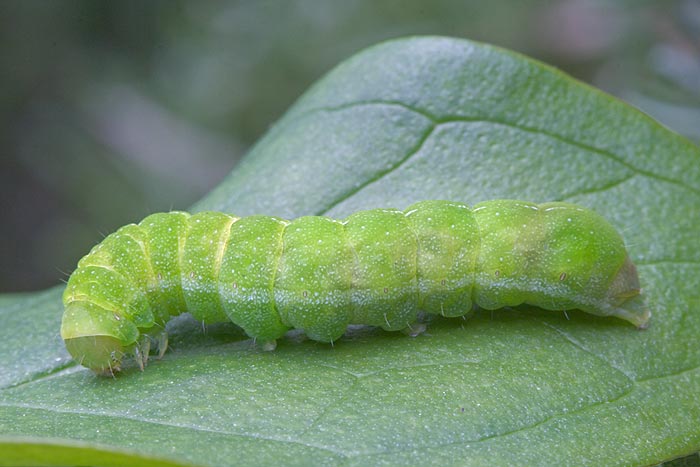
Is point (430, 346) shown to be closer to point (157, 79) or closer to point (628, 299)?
point (628, 299)

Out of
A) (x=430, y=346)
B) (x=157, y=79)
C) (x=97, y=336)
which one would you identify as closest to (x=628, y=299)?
(x=430, y=346)

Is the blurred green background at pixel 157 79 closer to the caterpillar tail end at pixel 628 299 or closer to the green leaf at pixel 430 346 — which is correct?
the green leaf at pixel 430 346

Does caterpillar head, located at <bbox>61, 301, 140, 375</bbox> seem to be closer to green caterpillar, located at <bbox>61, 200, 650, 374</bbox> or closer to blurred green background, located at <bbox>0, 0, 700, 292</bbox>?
green caterpillar, located at <bbox>61, 200, 650, 374</bbox>

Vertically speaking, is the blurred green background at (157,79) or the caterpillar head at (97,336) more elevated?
the blurred green background at (157,79)

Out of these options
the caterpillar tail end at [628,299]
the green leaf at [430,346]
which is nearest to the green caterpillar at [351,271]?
the caterpillar tail end at [628,299]

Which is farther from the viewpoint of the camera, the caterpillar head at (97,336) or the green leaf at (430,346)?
the caterpillar head at (97,336)

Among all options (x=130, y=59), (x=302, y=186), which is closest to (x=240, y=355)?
(x=302, y=186)

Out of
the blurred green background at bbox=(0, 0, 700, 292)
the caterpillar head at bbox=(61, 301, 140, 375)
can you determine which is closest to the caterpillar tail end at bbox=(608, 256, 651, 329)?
the caterpillar head at bbox=(61, 301, 140, 375)
